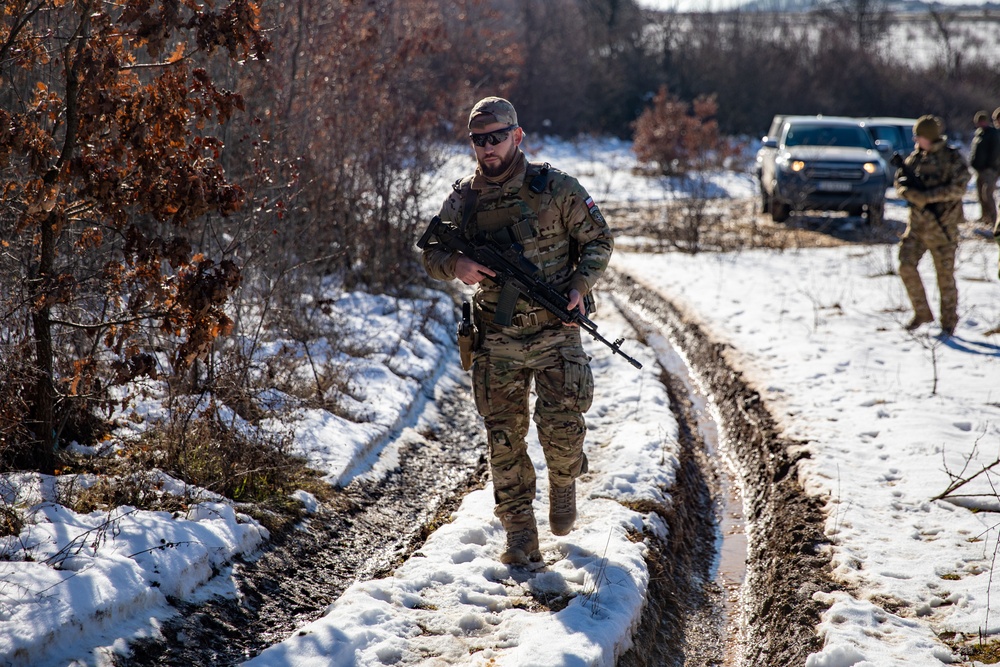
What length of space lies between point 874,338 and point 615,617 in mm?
5810

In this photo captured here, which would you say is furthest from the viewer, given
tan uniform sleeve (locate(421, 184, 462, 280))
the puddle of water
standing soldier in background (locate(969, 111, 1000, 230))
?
standing soldier in background (locate(969, 111, 1000, 230))

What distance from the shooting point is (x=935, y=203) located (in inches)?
317

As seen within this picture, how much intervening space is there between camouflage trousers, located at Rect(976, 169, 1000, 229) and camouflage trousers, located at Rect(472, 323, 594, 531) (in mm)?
12563

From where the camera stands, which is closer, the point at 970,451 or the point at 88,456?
the point at 88,456

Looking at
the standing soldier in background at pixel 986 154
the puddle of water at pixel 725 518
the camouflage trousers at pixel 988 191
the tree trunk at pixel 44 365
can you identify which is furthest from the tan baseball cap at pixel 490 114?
the camouflage trousers at pixel 988 191

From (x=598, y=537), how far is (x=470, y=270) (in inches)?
64.5

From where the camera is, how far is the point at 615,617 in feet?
12.6

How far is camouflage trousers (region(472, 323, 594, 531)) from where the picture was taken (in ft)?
13.7

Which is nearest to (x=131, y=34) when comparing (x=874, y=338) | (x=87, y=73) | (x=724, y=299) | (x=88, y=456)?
(x=87, y=73)

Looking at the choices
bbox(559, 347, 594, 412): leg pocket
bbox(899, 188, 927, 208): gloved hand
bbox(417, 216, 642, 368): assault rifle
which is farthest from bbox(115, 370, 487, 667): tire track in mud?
bbox(899, 188, 927, 208): gloved hand

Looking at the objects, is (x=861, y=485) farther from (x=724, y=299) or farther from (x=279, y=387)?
(x=724, y=299)

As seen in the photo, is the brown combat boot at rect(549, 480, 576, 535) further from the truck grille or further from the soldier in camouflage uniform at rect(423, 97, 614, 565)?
the truck grille

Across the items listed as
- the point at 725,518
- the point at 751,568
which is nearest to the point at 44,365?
the point at 751,568

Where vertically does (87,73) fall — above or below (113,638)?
above
